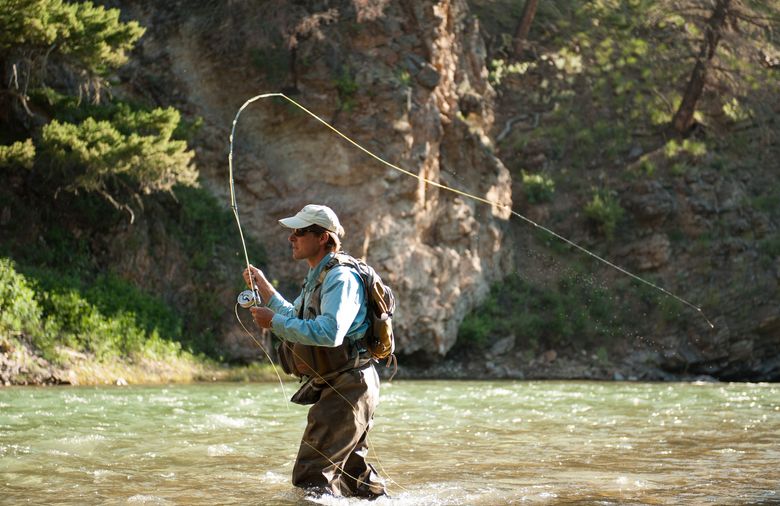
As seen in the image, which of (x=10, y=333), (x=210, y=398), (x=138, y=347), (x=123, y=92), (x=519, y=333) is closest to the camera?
(x=210, y=398)

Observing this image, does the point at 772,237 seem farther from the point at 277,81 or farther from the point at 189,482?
the point at 189,482

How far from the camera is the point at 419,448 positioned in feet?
26.5

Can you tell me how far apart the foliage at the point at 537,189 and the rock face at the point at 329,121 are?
13.6 ft

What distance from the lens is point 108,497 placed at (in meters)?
5.47

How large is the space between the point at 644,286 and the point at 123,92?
1261 cm

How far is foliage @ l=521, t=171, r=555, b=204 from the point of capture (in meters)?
24.5

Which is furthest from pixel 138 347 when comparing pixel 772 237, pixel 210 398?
pixel 772 237

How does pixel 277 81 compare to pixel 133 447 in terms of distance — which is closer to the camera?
pixel 133 447

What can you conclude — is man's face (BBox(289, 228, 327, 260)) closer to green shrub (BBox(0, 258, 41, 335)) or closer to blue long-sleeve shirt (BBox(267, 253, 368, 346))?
blue long-sleeve shirt (BBox(267, 253, 368, 346))

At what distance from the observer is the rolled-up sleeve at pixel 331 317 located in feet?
15.7

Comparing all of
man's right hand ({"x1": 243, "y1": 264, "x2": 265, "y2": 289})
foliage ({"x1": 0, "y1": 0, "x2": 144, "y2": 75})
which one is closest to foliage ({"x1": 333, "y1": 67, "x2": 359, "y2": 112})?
foliage ({"x1": 0, "y1": 0, "x2": 144, "y2": 75})

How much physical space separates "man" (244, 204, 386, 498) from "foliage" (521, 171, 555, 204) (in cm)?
1958

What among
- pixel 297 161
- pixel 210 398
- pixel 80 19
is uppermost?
pixel 80 19

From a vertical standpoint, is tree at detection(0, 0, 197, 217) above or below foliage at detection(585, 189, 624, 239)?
above
